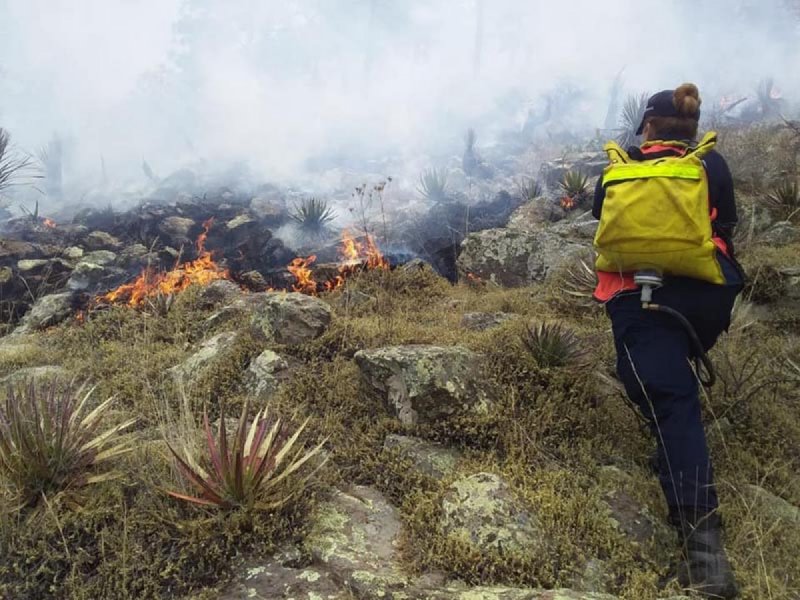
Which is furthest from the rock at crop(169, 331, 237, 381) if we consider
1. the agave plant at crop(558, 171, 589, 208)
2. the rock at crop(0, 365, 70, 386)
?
the agave plant at crop(558, 171, 589, 208)

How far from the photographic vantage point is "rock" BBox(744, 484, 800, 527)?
255 centimetres

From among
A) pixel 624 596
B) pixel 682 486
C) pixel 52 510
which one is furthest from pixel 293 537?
pixel 682 486

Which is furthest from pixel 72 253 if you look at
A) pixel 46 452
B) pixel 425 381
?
pixel 425 381

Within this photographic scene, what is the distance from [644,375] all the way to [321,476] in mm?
1808

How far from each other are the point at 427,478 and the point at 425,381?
687mm

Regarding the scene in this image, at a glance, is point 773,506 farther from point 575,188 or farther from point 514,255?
point 575,188

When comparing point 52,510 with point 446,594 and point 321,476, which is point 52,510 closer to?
point 321,476

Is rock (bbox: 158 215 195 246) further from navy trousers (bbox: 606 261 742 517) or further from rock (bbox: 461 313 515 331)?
navy trousers (bbox: 606 261 742 517)

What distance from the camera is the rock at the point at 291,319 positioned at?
4496 mm

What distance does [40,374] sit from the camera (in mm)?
4301

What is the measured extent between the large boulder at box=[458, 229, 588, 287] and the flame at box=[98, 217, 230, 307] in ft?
13.6

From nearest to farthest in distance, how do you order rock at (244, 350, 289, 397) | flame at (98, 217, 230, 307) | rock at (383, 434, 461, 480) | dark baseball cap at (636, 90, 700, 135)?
dark baseball cap at (636, 90, 700, 135)
rock at (383, 434, 461, 480)
rock at (244, 350, 289, 397)
flame at (98, 217, 230, 307)

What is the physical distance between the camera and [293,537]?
2.24 metres

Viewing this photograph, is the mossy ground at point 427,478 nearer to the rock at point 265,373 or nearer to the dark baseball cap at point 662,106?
the rock at point 265,373
